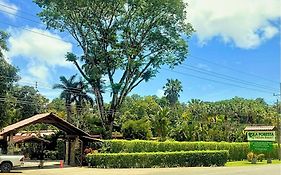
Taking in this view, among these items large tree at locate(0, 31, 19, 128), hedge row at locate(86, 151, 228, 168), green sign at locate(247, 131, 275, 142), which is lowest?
hedge row at locate(86, 151, 228, 168)

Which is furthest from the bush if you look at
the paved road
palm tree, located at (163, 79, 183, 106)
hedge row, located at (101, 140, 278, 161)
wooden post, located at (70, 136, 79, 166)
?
palm tree, located at (163, 79, 183, 106)

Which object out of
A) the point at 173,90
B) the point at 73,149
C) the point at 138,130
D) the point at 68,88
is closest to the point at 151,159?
the point at 73,149

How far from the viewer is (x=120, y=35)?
141 feet

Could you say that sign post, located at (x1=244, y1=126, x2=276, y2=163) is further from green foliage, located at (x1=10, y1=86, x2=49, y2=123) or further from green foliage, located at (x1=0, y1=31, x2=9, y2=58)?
green foliage, located at (x1=10, y1=86, x2=49, y2=123)

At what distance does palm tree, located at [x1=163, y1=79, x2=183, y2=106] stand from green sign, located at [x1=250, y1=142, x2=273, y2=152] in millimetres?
51661

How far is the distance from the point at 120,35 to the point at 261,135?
18.5 m

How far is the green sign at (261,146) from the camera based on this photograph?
4053 cm

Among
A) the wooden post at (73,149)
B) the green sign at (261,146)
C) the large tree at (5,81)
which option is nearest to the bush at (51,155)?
the wooden post at (73,149)

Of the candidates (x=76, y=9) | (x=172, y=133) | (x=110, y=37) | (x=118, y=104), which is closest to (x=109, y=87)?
(x=118, y=104)

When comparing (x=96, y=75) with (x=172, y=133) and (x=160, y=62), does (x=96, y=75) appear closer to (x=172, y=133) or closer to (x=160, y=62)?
(x=160, y=62)

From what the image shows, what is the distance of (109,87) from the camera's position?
143 ft

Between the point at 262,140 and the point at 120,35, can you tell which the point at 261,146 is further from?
the point at 120,35

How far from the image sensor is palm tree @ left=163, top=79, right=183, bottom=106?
94000 mm

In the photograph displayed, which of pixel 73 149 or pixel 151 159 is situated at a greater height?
pixel 73 149
